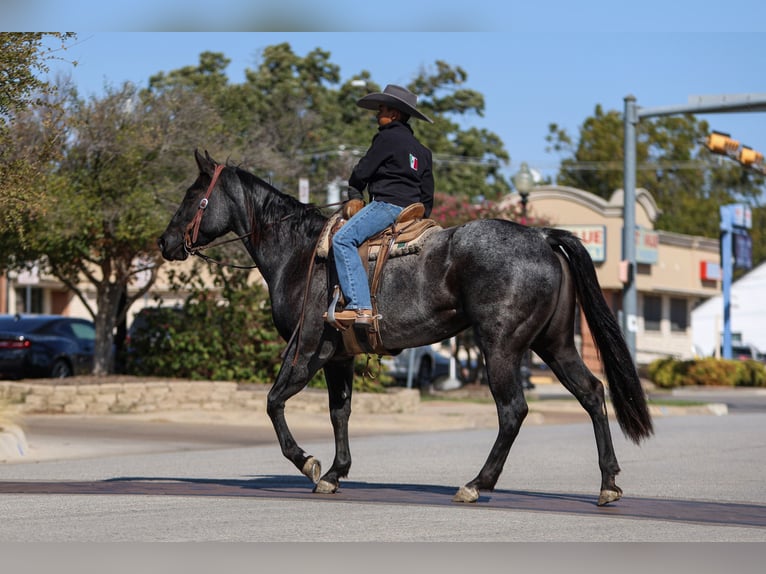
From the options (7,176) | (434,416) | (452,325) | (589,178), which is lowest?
(434,416)

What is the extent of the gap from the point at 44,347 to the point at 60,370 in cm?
67

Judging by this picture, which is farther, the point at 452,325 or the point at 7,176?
the point at 7,176

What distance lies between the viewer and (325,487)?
392 inches

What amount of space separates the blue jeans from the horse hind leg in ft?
4.68

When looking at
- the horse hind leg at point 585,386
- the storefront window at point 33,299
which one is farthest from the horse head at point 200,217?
the storefront window at point 33,299

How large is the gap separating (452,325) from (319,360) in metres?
1.09

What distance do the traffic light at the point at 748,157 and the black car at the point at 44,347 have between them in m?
14.3

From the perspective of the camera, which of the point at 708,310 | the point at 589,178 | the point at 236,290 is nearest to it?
the point at 236,290

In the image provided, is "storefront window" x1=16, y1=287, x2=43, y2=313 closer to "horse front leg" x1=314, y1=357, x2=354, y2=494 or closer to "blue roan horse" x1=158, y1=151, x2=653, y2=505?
"blue roan horse" x1=158, y1=151, x2=653, y2=505

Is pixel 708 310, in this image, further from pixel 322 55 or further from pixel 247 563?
pixel 247 563

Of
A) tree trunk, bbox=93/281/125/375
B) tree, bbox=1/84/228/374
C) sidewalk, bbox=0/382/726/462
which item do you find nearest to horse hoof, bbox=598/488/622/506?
sidewalk, bbox=0/382/726/462

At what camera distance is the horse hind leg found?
9.60m

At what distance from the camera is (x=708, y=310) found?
7219 cm

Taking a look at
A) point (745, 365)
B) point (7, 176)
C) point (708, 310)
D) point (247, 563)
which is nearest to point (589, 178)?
point (708, 310)
